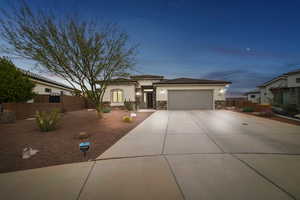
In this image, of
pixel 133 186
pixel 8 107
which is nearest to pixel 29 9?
pixel 8 107

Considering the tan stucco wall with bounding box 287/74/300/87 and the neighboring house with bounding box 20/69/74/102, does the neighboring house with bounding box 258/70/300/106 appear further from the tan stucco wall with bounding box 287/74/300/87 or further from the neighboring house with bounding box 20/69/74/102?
the neighboring house with bounding box 20/69/74/102

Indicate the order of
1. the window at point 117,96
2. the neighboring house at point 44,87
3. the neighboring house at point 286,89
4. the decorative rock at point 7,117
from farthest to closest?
the window at point 117,96
the neighboring house at point 286,89
the neighboring house at point 44,87
the decorative rock at point 7,117

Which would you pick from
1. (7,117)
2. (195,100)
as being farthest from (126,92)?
(7,117)

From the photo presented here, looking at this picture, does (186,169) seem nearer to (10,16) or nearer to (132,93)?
(10,16)

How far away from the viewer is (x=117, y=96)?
47.7 feet

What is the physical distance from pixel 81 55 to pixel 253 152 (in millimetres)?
8109

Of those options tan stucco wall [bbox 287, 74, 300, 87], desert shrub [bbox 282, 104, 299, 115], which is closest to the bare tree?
desert shrub [bbox 282, 104, 299, 115]

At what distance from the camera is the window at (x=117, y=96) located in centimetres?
1452

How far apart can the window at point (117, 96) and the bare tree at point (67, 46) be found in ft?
22.3

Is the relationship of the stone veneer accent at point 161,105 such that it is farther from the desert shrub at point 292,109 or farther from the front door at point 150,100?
the desert shrub at point 292,109

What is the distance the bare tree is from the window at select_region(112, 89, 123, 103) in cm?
679

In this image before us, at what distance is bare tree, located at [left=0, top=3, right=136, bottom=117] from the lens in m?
5.07

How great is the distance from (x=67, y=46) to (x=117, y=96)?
9.03 meters

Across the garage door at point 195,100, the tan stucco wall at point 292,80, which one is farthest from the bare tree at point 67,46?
the tan stucco wall at point 292,80
